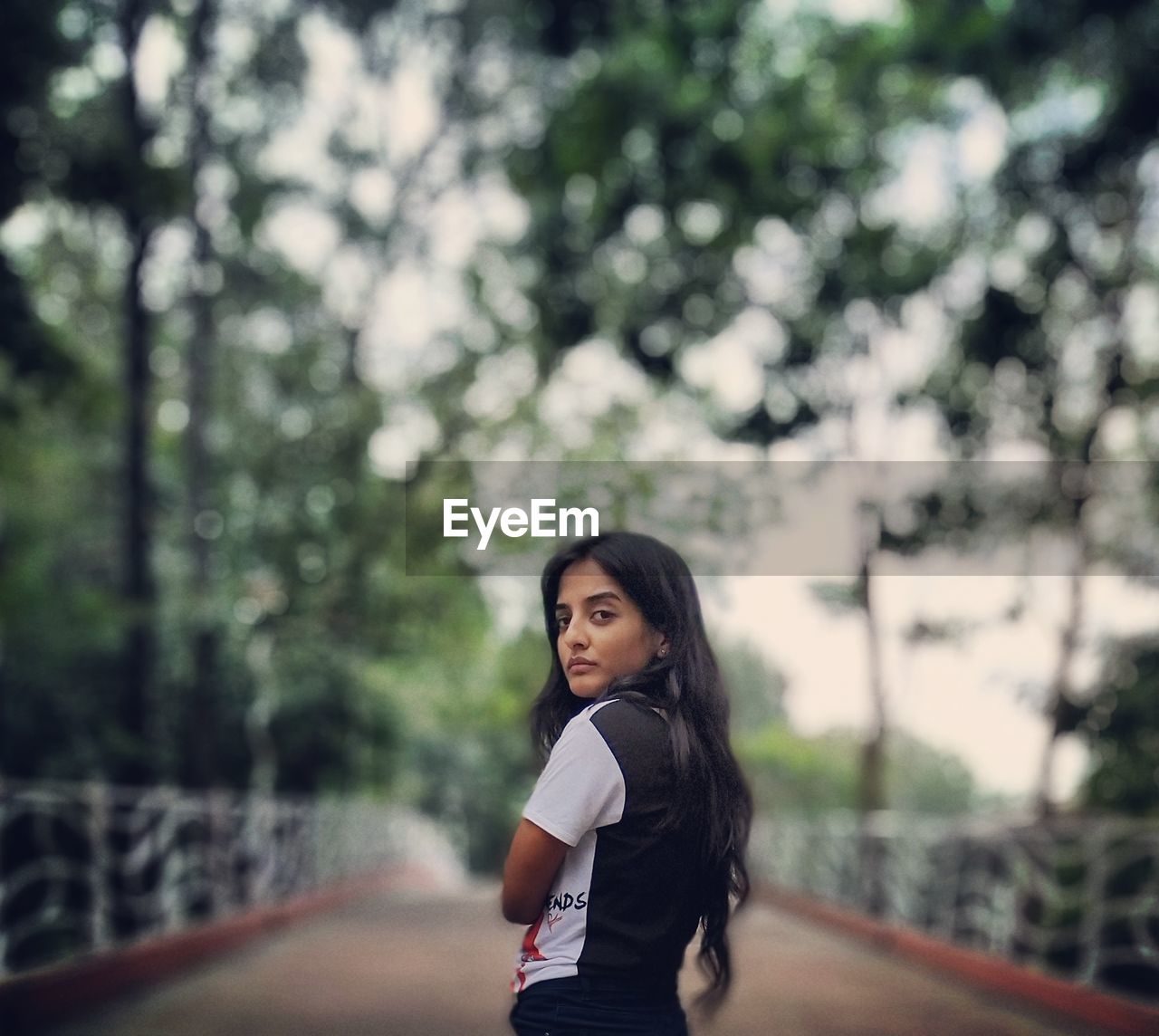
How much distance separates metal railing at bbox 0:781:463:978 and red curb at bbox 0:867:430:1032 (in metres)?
0.29

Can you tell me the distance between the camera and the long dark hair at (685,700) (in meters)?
2.12

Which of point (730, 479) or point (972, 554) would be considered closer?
point (730, 479)

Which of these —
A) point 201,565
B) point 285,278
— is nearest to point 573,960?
point 201,565

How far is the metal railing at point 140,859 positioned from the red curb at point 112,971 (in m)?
0.29

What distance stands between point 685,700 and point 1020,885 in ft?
27.1

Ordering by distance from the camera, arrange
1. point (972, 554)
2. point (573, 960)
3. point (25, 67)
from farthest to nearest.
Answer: point (972, 554), point (25, 67), point (573, 960)

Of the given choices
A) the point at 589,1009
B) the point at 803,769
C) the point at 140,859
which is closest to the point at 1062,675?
the point at 140,859

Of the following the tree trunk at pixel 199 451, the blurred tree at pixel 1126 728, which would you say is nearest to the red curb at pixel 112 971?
the tree trunk at pixel 199 451

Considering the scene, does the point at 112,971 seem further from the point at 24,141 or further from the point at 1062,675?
the point at 1062,675

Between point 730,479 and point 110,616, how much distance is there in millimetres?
5198

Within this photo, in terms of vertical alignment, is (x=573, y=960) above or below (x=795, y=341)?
below

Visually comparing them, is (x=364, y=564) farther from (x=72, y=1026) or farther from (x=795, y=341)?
(x=72, y=1026)

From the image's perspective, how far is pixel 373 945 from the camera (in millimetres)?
9227

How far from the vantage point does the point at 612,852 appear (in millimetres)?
2055
